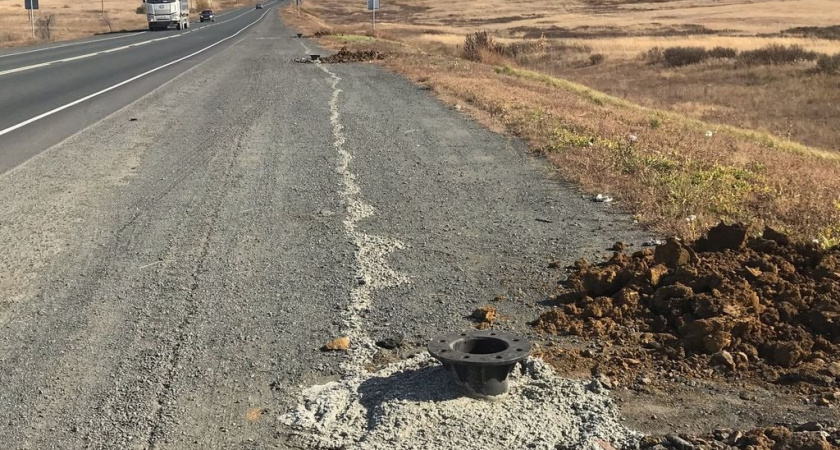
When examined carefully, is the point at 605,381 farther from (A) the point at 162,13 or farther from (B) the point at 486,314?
(A) the point at 162,13

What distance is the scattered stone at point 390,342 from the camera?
4.32 meters

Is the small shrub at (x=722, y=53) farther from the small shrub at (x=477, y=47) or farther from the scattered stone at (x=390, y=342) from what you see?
the scattered stone at (x=390, y=342)

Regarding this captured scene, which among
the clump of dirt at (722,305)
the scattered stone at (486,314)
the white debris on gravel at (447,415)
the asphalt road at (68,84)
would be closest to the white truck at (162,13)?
the asphalt road at (68,84)

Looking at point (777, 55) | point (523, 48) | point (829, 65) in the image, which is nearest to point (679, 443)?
point (829, 65)

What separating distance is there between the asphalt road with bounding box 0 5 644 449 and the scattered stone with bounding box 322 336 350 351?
9cm

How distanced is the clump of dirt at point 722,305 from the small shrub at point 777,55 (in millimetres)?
35220

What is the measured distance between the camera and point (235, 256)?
5.89 metres

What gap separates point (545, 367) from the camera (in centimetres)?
398

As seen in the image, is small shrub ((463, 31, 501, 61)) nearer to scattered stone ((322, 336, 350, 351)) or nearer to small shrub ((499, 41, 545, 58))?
small shrub ((499, 41, 545, 58))

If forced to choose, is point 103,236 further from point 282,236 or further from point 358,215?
point 358,215

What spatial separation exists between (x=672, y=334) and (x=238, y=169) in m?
5.74

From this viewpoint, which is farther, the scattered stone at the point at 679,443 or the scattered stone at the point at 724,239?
the scattered stone at the point at 724,239

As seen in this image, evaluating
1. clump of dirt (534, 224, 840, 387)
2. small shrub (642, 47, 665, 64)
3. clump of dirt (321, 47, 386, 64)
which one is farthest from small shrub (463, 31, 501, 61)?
clump of dirt (534, 224, 840, 387)

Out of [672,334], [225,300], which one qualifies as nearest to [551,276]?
[672,334]
